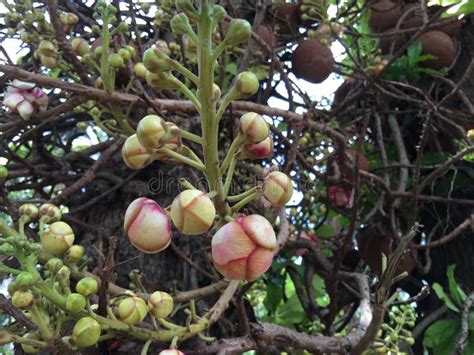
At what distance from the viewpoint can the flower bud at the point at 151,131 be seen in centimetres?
55

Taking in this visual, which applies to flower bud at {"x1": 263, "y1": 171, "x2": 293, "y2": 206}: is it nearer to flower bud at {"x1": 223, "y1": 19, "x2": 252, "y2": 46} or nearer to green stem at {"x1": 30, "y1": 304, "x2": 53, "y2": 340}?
flower bud at {"x1": 223, "y1": 19, "x2": 252, "y2": 46}

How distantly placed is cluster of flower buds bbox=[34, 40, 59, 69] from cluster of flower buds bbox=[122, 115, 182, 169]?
479 mm

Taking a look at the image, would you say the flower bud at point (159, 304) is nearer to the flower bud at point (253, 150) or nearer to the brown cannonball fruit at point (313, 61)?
the flower bud at point (253, 150)

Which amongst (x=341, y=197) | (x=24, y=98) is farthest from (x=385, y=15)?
(x=24, y=98)

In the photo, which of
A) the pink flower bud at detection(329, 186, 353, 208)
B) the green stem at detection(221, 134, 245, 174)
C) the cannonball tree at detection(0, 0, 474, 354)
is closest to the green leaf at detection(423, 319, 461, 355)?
the cannonball tree at detection(0, 0, 474, 354)

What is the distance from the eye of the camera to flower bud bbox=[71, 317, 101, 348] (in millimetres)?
584

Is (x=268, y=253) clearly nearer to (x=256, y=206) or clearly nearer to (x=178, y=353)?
(x=178, y=353)

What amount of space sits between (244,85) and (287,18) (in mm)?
1038

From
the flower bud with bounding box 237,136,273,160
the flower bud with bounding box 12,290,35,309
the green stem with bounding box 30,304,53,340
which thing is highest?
the flower bud with bounding box 237,136,273,160

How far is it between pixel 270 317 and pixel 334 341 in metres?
0.64

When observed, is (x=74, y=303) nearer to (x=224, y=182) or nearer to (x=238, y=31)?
(x=224, y=182)

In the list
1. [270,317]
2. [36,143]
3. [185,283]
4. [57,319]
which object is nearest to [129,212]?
[57,319]

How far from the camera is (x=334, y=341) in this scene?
94cm

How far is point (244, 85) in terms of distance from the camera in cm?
59
